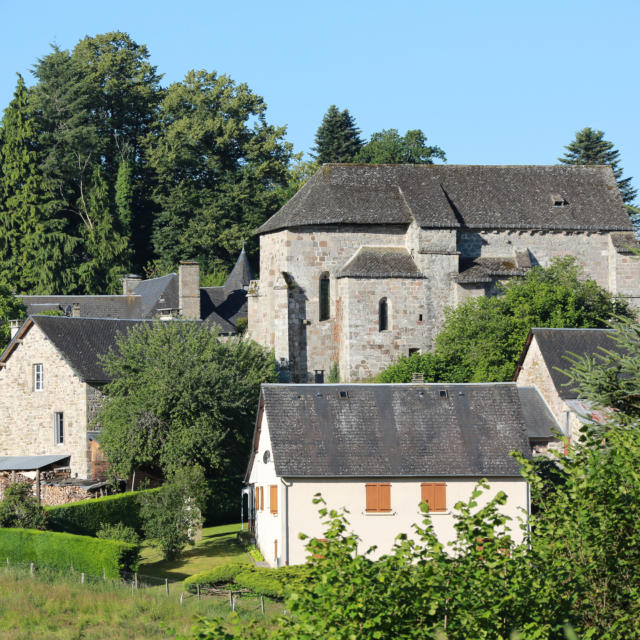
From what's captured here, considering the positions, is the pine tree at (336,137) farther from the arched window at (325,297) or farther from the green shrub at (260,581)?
the green shrub at (260,581)

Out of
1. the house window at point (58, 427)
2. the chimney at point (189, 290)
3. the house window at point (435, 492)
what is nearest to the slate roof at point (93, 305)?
the chimney at point (189, 290)

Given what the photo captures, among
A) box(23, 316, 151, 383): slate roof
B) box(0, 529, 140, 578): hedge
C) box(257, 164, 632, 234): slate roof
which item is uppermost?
box(257, 164, 632, 234): slate roof

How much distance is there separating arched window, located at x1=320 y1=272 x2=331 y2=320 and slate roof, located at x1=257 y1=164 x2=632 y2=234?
238 cm

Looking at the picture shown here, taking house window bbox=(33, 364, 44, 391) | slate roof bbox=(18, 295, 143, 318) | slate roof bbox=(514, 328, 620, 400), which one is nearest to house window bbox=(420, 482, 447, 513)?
slate roof bbox=(514, 328, 620, 400)

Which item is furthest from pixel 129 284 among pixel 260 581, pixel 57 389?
pixel 260 581

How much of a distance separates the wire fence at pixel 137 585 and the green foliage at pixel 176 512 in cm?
283

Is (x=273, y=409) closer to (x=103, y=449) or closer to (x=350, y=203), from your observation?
(x=103, y=449)

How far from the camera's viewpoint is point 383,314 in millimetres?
49000

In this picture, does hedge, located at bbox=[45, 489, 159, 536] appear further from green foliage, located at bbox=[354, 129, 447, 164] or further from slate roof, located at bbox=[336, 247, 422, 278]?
green foliage, located at bbox=[354, 129, 447, 164]

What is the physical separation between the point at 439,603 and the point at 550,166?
4559 centimetres

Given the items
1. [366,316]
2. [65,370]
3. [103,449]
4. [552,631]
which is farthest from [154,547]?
[552,631]

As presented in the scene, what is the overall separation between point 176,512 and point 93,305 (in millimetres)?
33762

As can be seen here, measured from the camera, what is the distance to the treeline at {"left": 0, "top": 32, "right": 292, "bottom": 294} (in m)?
72.3

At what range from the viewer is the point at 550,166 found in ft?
177
